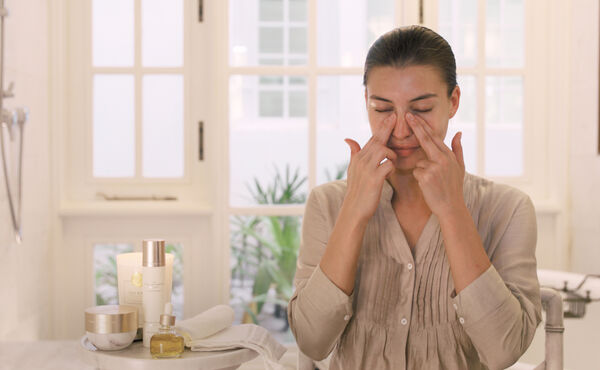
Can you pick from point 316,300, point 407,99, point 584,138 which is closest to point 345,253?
point 316,300

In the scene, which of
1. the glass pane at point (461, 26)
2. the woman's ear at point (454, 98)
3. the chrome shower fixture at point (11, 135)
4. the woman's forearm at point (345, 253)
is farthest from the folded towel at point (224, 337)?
the glass pane at point (461, 26)

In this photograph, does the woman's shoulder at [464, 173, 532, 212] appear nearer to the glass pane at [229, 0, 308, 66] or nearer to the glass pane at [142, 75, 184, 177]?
the glass pane at [229, 0, 308, 66]

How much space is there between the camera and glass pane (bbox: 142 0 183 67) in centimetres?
258

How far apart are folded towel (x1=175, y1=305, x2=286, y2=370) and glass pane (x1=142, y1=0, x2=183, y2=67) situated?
1.35 metres

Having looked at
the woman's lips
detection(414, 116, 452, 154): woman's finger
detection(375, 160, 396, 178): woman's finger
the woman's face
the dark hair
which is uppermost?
the dark hair

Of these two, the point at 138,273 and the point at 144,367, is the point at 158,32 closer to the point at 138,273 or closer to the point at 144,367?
the point at 138,273

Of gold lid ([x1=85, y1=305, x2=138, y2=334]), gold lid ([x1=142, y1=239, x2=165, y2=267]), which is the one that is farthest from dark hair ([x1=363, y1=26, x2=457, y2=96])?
gold lid ([x1=85, y1=305, x2=138, y2=334])

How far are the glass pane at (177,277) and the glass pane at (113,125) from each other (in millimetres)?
361

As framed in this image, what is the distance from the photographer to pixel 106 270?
8.47ft

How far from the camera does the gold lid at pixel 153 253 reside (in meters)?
1.47

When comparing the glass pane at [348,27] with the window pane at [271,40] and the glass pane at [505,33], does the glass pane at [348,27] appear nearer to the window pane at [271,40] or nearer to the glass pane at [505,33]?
the window pane at [271,40]

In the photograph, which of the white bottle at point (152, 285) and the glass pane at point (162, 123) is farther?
the glass pane at point (162, 123)

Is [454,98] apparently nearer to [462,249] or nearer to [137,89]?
[462,249]

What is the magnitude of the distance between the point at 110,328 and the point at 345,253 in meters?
0.57
